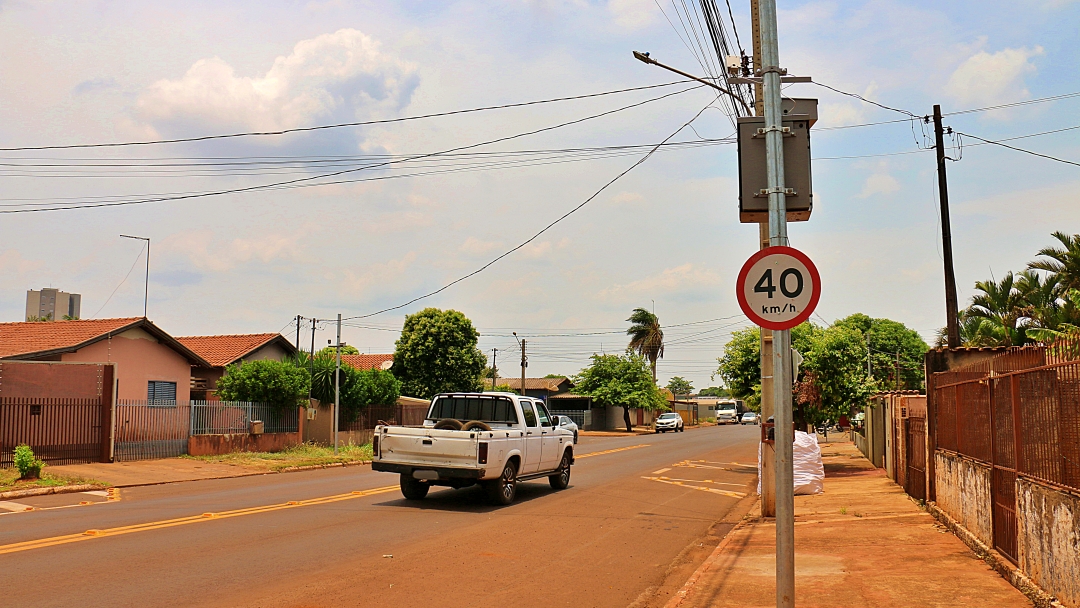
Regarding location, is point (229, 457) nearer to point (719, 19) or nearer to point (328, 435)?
point (328, 435)

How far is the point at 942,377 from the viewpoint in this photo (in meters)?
12.9

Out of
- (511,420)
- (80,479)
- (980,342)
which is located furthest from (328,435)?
(980,342)

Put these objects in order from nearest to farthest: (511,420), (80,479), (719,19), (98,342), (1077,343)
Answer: (1077,343), (719,19), (511,420), (80,479), (98,342)

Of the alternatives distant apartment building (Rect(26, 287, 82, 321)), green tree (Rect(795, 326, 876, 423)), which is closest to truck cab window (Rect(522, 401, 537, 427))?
green tree (Rect(795, 326, 876, 423))

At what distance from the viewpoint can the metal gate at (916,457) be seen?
14.5 meters

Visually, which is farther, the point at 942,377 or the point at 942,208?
the point at 942,208

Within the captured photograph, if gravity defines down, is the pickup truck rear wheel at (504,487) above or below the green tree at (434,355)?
below

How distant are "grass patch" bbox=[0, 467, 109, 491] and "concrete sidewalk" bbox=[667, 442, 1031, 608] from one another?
45.8 feet

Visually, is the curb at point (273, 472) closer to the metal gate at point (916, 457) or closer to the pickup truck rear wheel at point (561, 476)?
the pickup truck rear wheel at point (561, 476)

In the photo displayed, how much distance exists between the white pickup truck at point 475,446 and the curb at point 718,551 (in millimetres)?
3809

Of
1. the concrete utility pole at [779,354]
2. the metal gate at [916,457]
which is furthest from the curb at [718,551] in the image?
the metal gate at [916,457]

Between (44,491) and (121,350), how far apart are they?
1318 cm

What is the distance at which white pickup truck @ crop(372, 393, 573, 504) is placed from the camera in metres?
14.5

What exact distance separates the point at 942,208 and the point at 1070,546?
22099 millimetres
